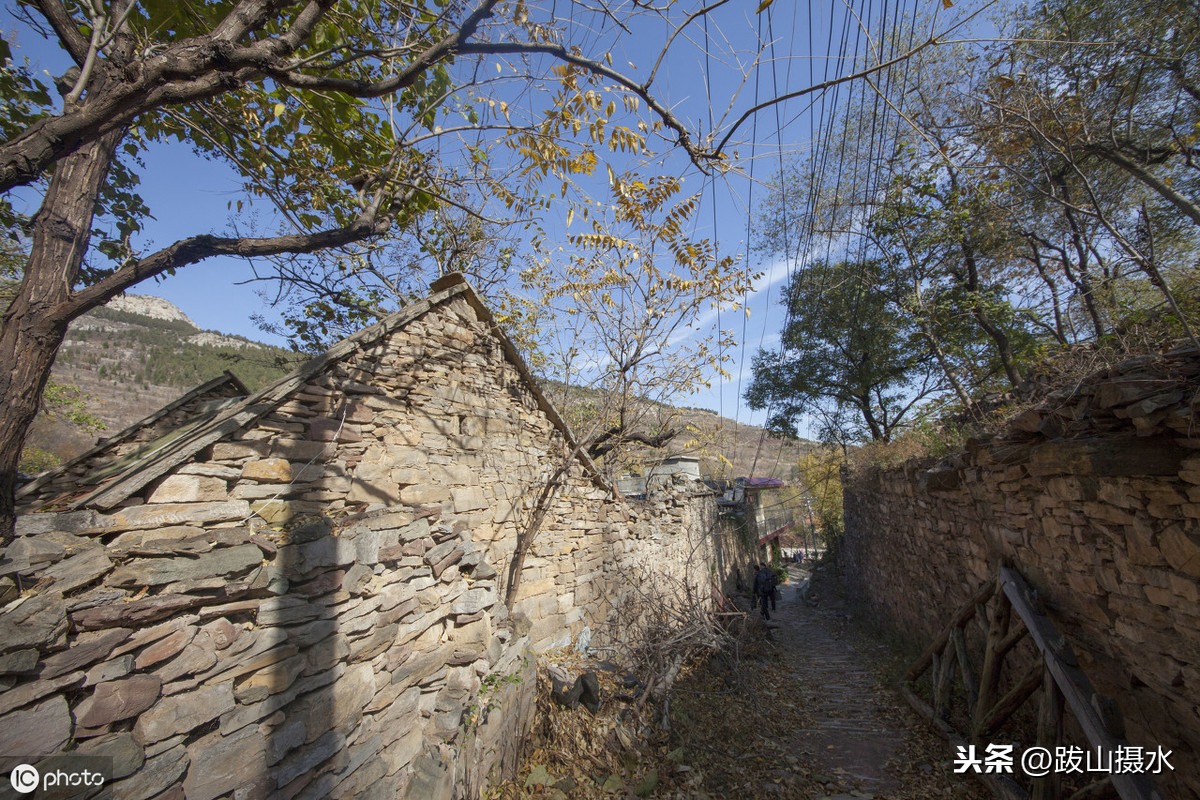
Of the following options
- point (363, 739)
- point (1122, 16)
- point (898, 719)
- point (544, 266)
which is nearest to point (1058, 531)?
point (898, 719)

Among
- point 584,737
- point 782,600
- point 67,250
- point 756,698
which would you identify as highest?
point 67,250

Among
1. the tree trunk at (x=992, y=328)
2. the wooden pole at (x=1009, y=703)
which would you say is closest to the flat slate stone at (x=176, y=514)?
the wooden pole at (x=1009, y=703)

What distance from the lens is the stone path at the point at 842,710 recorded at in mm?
4977

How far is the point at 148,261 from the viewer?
326cm

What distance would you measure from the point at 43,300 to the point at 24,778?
92.9 inches

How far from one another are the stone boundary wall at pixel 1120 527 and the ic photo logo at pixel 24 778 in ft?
18.4

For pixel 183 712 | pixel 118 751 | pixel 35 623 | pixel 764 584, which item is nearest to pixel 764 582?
pixel 764 584

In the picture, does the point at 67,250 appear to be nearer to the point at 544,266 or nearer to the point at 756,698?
the point at 544,266

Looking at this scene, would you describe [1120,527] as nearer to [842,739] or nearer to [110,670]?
[842,739]

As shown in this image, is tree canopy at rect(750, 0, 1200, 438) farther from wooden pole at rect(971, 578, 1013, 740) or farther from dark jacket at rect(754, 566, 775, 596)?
dark jacket at rect(754, 566, 775, 596)

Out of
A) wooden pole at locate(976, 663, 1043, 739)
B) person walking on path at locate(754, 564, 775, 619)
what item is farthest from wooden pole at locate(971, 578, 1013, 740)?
person walking on path at locate(754, 564, 775, 619)

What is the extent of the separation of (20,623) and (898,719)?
8029 millimetres

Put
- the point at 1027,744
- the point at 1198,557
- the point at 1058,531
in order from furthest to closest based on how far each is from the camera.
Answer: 1. the point at 1027,744
2. the point at 1058,531
3. the point at 1198,557

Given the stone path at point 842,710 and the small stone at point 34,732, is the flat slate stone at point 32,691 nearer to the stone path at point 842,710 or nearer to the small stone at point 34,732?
the small stone at point 34,732
